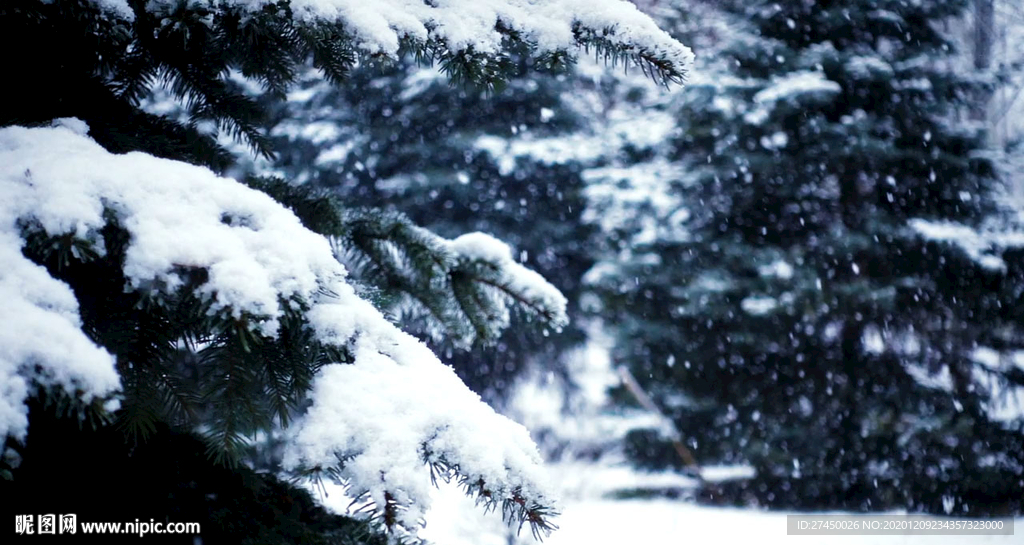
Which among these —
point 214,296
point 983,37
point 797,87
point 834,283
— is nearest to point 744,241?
point 834,283

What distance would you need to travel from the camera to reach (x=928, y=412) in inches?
204

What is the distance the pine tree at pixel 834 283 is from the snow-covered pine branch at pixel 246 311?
477 cm

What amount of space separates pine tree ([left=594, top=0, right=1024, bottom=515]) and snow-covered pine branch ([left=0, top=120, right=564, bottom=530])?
4.77 meters

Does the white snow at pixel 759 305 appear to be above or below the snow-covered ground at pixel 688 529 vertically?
above

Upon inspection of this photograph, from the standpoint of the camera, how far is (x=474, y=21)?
3.64 ft

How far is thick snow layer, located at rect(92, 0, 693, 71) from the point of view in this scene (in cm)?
106

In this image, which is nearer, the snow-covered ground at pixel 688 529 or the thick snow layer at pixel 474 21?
the thick snow layer at pixel 474 21

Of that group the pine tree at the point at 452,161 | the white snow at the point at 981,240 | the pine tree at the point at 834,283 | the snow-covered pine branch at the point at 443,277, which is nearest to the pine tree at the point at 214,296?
the snow-covered pine branch at the point at 443,277

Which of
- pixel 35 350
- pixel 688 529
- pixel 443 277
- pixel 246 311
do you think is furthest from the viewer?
pixel 688 529

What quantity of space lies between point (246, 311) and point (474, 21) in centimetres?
66

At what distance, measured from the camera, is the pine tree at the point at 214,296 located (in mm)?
786

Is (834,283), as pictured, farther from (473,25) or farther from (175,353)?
(175,353)

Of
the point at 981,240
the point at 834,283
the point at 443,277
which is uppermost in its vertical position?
the point at 981,240

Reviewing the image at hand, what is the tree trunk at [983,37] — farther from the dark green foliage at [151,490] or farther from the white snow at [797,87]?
the dark green foliage at [151,490]
